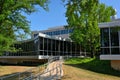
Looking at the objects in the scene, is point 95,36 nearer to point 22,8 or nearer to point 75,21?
point 75,21

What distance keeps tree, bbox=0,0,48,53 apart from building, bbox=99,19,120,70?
23.2 feet

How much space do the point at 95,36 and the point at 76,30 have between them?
3.24 m

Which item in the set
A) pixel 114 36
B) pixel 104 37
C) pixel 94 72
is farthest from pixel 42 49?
pixel 94 72

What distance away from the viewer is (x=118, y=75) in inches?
969

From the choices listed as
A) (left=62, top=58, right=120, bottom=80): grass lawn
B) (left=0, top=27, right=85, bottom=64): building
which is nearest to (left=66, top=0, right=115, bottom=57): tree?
(left=0, top=27, right=85, bottom=64): building

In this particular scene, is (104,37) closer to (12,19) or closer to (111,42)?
(111,42)

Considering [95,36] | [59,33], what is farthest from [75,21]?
[59,33]

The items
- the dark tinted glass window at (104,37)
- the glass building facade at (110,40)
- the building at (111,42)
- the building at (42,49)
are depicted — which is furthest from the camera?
the building at (42,49)

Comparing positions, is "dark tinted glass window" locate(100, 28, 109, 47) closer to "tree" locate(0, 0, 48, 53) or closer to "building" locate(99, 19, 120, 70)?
"building" locate(99, 19, 120, 70)

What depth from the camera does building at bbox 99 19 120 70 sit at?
2694cm

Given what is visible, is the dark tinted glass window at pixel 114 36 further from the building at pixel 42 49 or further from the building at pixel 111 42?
the building at pixel 42 49

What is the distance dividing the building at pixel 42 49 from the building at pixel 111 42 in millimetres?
13333

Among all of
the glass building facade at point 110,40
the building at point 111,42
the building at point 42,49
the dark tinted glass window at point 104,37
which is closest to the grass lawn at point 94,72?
the building at point 111,42

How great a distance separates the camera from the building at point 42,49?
131ft
